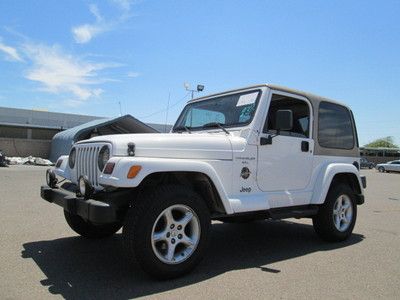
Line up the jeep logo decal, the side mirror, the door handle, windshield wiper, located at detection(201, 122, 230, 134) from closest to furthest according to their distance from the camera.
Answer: the jeep logo decal
the side mirror
windshield wiper, located at detection(201, 122, 230, 134)
the door handle

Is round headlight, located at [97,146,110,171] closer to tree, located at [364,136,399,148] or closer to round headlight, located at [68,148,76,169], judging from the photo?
round headlight, located at [68,148,76,169]

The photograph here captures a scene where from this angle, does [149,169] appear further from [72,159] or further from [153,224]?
[72,159]

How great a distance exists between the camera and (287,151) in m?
5.53

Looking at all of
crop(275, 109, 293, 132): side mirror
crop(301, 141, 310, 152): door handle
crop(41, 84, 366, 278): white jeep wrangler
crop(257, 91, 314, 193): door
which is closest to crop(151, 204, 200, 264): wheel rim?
crop(41, 84, 366, 278): white jeep wrangler

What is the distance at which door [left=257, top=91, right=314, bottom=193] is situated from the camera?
522 cm

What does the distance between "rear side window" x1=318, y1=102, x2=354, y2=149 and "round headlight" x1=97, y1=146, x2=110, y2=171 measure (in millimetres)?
3408

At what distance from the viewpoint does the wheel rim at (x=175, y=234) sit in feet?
13.5

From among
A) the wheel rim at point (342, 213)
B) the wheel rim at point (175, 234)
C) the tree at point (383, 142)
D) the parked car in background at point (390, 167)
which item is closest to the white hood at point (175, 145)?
the wheel rim at point (175, 234)

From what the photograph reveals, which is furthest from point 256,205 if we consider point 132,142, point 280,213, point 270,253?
point 132,142

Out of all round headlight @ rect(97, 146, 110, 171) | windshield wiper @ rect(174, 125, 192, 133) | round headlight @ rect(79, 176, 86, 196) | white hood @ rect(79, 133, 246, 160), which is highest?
windshield wiper @ rect(174, 125, 192, 133)

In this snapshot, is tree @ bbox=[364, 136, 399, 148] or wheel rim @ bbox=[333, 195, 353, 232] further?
tree @ bbox=[364, 136, 399, 148]

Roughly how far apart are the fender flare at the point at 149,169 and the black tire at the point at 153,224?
232 millimetres

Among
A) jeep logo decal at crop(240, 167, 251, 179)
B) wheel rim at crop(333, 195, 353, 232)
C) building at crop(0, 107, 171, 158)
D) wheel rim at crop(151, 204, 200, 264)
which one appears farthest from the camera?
building at crop(0, 107, 171, 158)

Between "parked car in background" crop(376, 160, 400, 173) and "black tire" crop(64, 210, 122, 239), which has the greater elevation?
"black tire" crop(64, 210, 122, 239)
